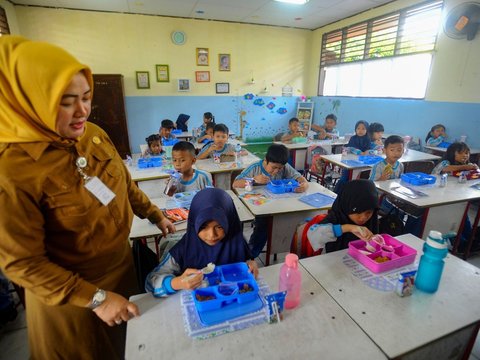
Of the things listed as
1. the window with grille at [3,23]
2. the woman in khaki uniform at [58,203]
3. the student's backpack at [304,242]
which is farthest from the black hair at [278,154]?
the window with grille at [3,23]

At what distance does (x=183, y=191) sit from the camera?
2.75m

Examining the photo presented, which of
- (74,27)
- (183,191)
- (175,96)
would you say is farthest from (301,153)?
(74,27)

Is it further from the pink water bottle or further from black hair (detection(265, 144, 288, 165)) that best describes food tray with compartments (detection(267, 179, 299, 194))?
the pink water bottle

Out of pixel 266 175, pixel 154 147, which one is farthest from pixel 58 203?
pixel 154 147

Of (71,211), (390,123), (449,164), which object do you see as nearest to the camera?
(71,211)

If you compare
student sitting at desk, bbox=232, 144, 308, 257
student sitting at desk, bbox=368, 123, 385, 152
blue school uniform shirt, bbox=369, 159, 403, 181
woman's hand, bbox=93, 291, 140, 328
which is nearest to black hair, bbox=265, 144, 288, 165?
student sitting at desk, bbox=232, 144, 308, 257

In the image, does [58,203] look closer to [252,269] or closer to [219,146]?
[252,269]

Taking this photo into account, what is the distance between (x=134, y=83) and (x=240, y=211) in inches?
238

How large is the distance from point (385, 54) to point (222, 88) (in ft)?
13.5

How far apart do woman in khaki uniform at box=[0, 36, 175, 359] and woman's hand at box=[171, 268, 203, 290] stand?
19 cm

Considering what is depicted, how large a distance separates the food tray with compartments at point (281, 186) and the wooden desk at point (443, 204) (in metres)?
0.97

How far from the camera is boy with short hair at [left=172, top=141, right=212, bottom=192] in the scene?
8.82 ft

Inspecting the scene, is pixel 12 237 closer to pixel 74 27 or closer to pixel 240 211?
pixel 240 211

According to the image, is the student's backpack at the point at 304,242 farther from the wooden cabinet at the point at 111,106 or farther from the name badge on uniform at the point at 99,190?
the wooden cabinet at the point at 111,106
